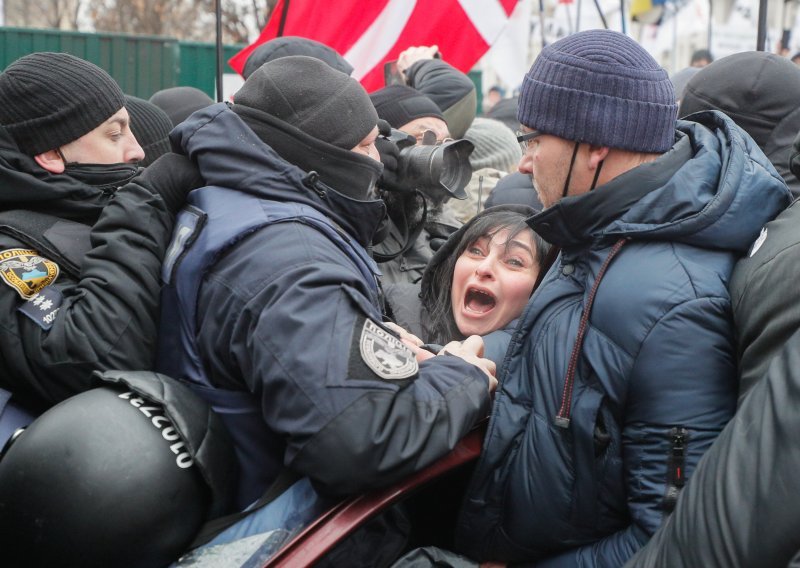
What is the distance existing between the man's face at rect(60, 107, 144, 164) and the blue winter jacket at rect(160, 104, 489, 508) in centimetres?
73

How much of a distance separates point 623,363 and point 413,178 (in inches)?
57.7

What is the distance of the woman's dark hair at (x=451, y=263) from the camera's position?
311 cm

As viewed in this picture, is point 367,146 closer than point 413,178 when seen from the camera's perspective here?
Yes

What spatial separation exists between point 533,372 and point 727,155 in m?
0.67

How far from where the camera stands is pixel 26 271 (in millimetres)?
2270

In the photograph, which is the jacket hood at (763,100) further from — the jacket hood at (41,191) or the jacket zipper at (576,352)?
the jacket hood at (41,191)

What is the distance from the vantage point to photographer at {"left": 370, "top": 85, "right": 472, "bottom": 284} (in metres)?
3.18

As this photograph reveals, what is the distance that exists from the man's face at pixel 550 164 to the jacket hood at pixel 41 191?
4.19 ft

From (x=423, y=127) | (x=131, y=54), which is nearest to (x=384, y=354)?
(x=423, y=127)

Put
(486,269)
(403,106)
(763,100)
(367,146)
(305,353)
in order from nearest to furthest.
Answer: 1. (305,353)
2. (367,146)
3. (486,269)
4. (763,100)
5. (403,106)

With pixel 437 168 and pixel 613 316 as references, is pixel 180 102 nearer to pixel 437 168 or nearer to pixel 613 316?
pixel 437 168

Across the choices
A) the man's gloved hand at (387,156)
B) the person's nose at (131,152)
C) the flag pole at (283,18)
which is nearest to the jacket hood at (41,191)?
the person's nose at (131,152)

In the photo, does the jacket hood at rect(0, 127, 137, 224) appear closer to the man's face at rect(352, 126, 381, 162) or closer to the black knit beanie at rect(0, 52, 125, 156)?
the black knit beanie at rect(0, 52, 125, 156)

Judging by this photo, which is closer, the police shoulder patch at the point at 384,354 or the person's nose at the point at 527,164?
the police shoulder patch at the point at 384,354
